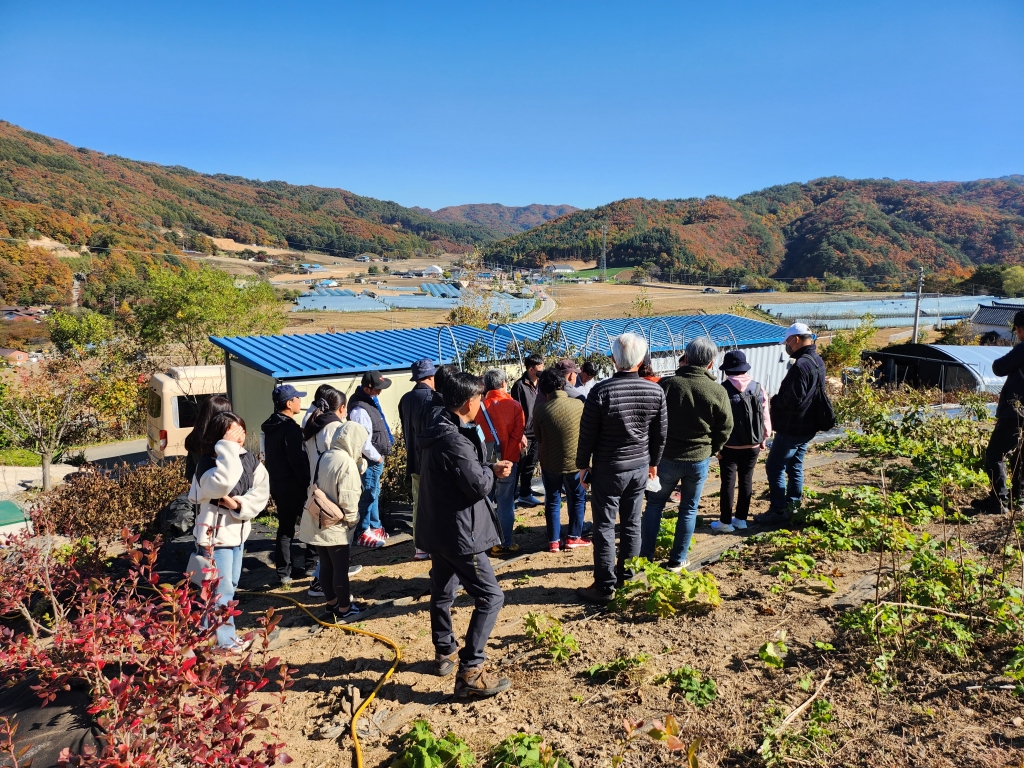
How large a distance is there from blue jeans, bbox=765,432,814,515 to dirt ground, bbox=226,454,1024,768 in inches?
35.0

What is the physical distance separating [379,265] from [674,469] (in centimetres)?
12302

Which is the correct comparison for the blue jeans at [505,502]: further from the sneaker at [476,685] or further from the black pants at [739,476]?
the sneaker at [476,685]

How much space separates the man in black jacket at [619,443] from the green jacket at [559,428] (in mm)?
830

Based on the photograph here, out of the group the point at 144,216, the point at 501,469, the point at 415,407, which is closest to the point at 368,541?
the point at 415,407

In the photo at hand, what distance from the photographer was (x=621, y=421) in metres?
3.94

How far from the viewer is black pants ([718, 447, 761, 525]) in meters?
5.24

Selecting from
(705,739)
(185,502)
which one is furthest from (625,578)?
(185,502)

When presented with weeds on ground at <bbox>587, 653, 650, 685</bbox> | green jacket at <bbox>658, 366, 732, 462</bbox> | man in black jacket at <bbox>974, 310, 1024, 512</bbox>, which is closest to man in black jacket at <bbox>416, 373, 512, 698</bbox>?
weeds on ground at <bbox>587, 653, 650, 685</bbox>

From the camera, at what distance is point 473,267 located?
734 inches

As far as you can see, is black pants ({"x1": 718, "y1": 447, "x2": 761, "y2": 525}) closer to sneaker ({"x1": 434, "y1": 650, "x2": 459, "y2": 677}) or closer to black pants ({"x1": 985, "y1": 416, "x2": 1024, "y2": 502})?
black pants ({"x1": 985, "y1": 416, "x2": 1024, "y2": 502})

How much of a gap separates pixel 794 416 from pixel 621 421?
2031 millimetres

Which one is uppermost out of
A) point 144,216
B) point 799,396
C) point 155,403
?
point 144,216

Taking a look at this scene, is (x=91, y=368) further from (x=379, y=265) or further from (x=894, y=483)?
(x=379, y=265)

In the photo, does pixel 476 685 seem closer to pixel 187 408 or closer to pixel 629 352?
pixel 629 352
